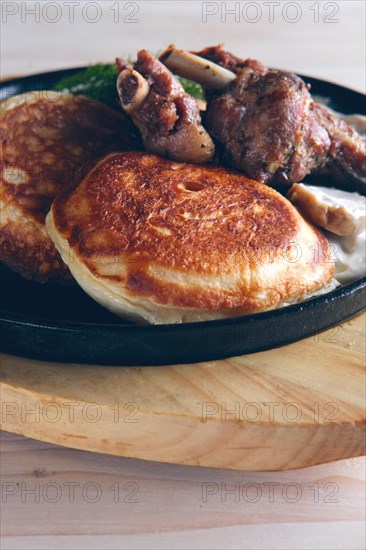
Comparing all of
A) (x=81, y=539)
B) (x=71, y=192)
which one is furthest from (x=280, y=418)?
(x=71, y=192)

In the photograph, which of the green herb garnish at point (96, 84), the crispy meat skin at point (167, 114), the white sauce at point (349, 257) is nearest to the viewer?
the white sauce at point (349, 257)

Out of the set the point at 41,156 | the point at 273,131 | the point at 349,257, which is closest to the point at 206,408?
the point at 349,257

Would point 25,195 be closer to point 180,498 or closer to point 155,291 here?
point 155,291

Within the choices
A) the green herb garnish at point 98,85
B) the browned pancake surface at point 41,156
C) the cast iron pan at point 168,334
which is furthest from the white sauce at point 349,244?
the green herb garnish at point 98,85

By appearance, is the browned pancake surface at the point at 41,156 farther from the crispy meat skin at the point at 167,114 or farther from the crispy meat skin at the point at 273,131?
the crispy meat skin at the point at 273,131

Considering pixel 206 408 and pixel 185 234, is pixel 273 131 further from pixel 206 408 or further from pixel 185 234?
pixel 206 408

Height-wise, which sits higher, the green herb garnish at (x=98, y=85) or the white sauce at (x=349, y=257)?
the green herb garnish at (x=98, y=85)

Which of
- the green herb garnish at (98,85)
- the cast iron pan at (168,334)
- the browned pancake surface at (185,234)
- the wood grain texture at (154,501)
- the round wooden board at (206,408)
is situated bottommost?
the wood grain texture at (154,501)
